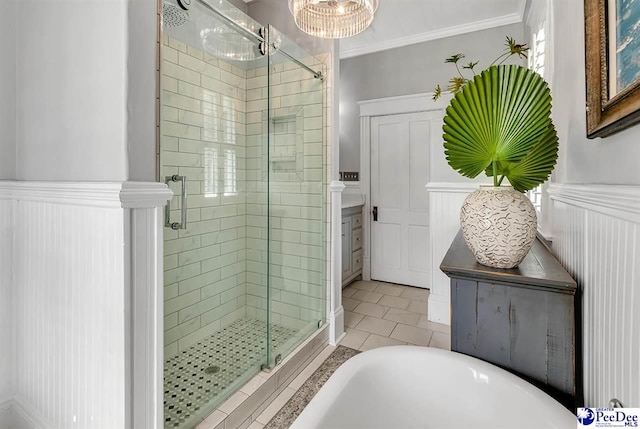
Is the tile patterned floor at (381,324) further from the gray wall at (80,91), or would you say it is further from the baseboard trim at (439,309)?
the gray wall at (80,91)

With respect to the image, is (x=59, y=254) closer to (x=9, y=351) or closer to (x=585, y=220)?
(x=9, y=351)

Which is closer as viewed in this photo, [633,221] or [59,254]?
[633,221]

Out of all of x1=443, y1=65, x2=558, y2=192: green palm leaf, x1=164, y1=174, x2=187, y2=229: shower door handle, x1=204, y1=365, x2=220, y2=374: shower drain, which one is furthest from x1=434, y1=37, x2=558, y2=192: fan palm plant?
x1=204, y1=365, x2=220, y2=374: shower drain

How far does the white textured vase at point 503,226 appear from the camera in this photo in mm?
A: 1054

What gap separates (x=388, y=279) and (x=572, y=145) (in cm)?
274

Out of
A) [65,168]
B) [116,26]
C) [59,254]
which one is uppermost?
[116,26]

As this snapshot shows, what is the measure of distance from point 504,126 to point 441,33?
9.41 ft

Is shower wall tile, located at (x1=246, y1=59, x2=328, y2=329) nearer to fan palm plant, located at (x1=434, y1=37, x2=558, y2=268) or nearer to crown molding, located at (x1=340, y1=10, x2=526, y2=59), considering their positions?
fan palm plant, located at (x1=434, y1=37, x2=558, y2=268)

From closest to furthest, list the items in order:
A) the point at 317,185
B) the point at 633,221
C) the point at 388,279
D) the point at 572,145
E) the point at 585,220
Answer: the point at 633,221 < the point at 585,220 < the point at 572,145 < the point at 317,185 < the point at 388,279

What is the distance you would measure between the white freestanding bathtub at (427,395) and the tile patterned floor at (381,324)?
862 mm

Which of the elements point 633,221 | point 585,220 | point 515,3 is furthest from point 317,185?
point 515,3

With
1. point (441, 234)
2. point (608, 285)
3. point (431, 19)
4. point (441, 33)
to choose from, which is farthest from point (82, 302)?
point (441, 33)

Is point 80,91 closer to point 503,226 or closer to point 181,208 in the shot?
point 181,208

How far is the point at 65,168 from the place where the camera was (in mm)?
1245
